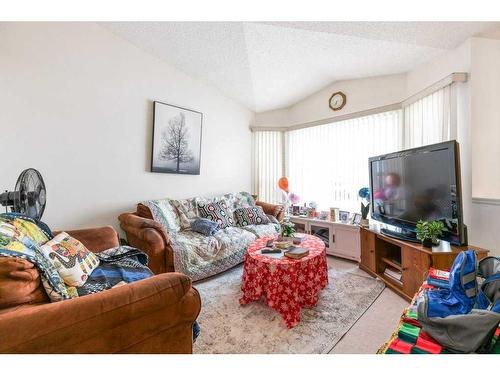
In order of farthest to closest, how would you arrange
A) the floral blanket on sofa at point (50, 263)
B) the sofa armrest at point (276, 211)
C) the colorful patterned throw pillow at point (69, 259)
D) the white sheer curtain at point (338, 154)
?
the sofa armrest at point (276, 211) → the white sheer curtain at point (338, 154) → the colorful patterned throw pillow at point (69, 259) → the floral blanket on sofa at point (50, 263)

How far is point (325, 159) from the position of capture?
3834 mm

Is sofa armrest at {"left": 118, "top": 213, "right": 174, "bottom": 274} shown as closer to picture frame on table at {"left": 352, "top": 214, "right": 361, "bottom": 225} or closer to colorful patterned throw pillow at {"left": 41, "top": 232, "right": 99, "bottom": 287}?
colorful patterned throw pillow at {"left": 41, "top": 232, "right": 99, "bottom": 287}

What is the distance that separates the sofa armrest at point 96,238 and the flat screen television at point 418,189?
2740 millimetres

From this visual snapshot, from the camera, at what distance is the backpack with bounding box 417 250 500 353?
869 millimetres

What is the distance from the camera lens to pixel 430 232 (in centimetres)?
194

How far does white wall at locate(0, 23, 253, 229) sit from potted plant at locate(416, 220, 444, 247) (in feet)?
9.48

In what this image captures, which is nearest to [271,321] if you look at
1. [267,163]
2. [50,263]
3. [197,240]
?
[197,240]

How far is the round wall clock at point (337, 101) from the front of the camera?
359cm

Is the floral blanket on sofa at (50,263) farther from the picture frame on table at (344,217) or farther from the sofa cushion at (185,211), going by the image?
the picture frame on table at (344,217)

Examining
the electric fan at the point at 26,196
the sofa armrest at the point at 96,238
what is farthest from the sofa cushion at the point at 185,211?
the electric fan at the point at 26,196

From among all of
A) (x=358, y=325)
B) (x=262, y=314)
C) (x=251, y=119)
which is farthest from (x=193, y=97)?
(x=358, y=325)

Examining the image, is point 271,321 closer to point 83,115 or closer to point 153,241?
point 153,241

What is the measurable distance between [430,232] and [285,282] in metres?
1.32
